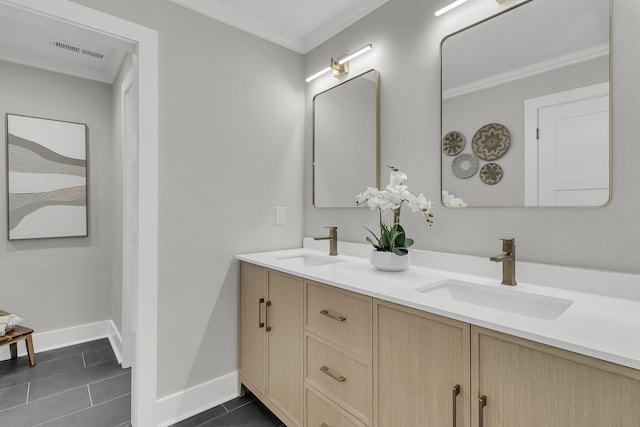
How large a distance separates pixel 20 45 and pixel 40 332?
230cm

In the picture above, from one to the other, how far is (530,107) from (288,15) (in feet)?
5.16

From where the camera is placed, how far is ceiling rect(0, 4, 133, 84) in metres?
2.26

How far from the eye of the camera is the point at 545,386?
784mm

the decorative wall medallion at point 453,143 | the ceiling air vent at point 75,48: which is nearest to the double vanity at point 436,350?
the decorative wall medallion at point 453,143

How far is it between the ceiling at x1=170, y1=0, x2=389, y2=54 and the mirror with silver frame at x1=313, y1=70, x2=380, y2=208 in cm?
40

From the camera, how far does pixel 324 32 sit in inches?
88.7

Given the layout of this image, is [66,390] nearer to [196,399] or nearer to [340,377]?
[196,399]

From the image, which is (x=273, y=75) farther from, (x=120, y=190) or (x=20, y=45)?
(x=20, y=45)

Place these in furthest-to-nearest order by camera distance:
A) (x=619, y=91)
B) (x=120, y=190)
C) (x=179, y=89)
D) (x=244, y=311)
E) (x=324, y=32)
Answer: (x=120, y=190)
(x=324, y=32)
(x=244, y=311)
(x=179, y=89)
(x=619, y=91)

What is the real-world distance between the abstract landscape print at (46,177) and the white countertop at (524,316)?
7.45 feet

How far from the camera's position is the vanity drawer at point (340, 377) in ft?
4.03

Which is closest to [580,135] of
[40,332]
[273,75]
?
[273,75]

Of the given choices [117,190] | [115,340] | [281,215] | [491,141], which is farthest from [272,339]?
[117,190]

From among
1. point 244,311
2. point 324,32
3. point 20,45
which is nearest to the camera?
point 244,311
